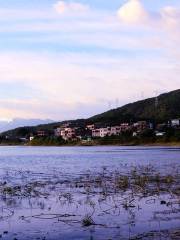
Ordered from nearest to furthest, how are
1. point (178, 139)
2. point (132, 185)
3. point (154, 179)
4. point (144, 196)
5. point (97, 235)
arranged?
point (97, 235) → point (144, 196) → point (132, 185) → point (154, 179) → point (178, 139)

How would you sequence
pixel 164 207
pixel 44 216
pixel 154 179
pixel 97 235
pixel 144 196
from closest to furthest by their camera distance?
1. pixel 97 235
2. pixel 44 216
3. pixel 164 207
4. pixel 144 196
5. pixel 154 179

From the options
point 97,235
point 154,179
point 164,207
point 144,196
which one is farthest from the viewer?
point 154,179

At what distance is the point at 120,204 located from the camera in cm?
2406

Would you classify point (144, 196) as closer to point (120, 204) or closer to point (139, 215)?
point (120, 204)

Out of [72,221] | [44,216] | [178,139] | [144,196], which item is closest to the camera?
[72,221]

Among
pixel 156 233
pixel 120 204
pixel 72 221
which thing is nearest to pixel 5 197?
pixel 120 204

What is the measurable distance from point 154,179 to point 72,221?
58.3 ft

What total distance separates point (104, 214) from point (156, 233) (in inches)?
189

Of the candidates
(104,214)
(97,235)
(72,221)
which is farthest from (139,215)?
(97,235)

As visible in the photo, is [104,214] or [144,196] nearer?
[104,214]

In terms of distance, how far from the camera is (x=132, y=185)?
3209 cm

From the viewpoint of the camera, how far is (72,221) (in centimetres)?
1983

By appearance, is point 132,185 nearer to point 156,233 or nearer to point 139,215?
point 139,215

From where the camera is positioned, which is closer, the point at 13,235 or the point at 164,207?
the point at 13,235
